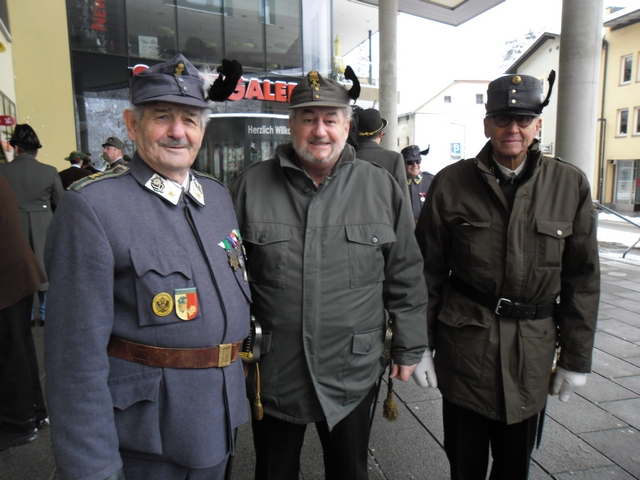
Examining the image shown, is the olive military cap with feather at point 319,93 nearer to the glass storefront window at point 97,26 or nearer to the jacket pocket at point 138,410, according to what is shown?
the jacket pocket at point 138,410

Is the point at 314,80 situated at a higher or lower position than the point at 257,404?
higher

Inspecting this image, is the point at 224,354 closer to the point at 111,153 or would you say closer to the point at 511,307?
the point at 511,307

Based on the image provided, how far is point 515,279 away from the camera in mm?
1997

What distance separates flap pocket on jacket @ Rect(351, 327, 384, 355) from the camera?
6.34ft

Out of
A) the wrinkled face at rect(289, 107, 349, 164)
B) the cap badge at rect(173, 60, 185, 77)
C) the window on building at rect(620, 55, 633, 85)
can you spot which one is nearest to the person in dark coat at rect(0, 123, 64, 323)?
the wrinkled face at rect(289, 107, 349, 164)

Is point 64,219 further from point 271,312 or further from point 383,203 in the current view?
point 383,203

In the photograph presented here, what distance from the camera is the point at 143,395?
4.61 ft

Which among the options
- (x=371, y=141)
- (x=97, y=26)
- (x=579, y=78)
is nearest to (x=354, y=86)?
(x=371, y=141)

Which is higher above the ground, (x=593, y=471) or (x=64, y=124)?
(x=64, y=124)

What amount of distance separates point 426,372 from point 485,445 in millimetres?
434

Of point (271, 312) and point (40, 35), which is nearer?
point (271, 312)

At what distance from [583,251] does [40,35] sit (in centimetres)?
1432

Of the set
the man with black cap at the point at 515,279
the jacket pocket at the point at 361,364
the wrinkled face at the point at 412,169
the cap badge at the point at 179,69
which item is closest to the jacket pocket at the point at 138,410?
the jacket pocket at the point at 361,364

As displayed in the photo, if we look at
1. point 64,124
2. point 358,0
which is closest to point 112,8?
point 64,124
